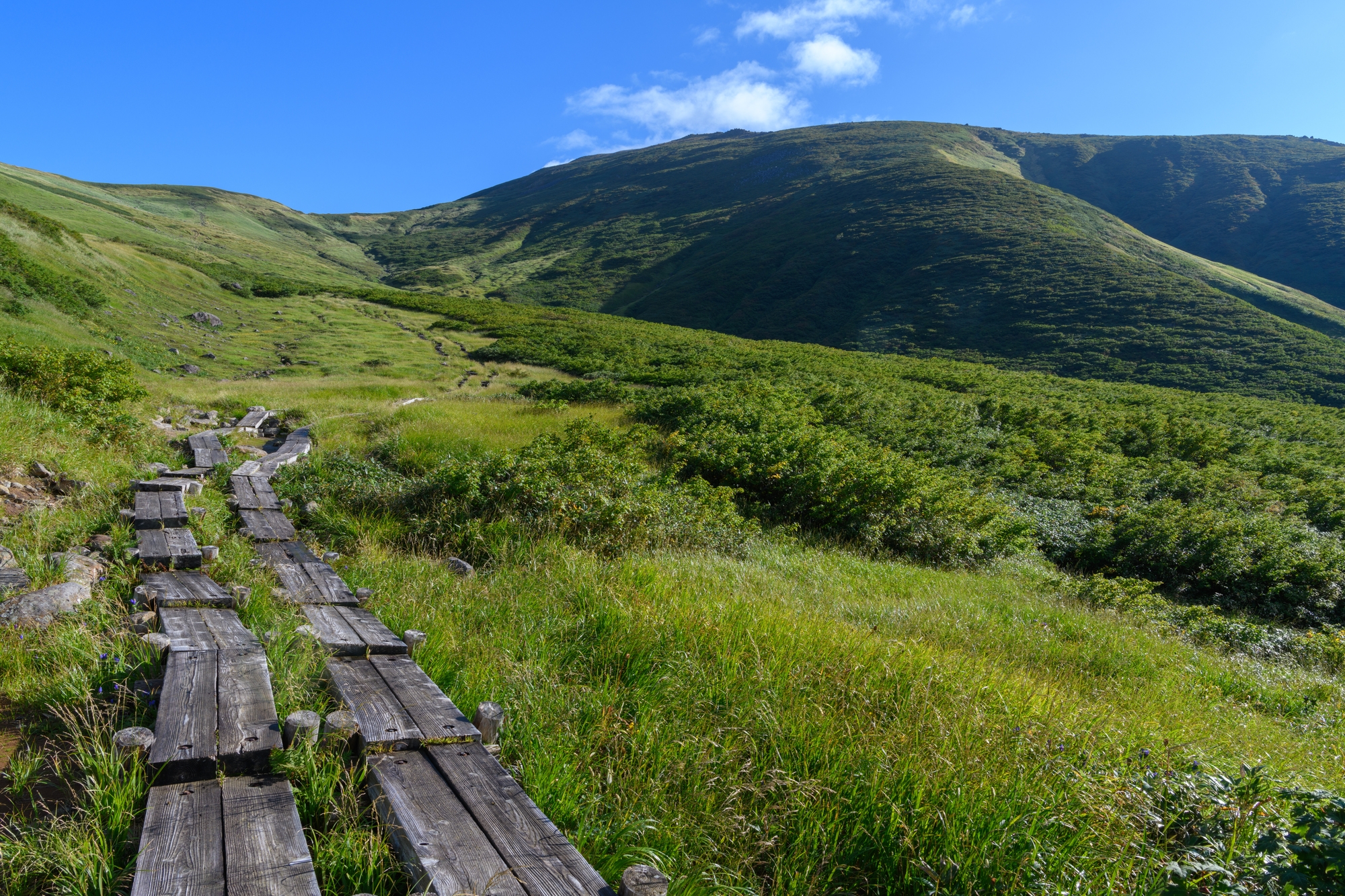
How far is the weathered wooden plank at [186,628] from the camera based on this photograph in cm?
378

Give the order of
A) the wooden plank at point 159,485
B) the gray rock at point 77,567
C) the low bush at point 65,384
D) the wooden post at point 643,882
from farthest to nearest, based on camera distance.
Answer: the low bush at point 65,384 < the wooden plank at point 159,485 < the gray rock at point 77,567 < the wooden post at point 643,882

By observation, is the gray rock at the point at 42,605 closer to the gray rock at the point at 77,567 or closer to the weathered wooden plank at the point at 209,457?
the gray rock at the point at 77,567

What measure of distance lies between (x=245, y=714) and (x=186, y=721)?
0.23m

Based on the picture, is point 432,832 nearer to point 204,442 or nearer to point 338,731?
point 338,731

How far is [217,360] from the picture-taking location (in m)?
27.9

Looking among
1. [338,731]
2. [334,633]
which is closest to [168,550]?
[334,633]

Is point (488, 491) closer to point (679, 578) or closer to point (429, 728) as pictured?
point (679, 578)

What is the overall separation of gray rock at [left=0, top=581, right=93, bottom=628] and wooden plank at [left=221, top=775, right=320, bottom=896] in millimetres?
2618

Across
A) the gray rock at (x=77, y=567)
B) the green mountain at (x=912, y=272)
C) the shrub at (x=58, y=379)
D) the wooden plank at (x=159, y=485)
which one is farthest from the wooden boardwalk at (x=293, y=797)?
the green mountain at (x=912, y=272)

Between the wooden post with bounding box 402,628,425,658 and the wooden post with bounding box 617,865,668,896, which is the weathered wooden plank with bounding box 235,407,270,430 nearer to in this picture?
the wooden post with bounding box 402,628,425,658

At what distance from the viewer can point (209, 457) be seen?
32.6ft

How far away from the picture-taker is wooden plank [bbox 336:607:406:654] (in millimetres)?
4090

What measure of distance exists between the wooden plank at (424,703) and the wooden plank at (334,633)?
14 centimetres

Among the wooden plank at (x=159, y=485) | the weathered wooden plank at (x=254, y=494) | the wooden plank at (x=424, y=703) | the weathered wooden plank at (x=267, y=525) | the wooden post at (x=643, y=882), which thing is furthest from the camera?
the weathered wooden plank at (x=254, y=494)
